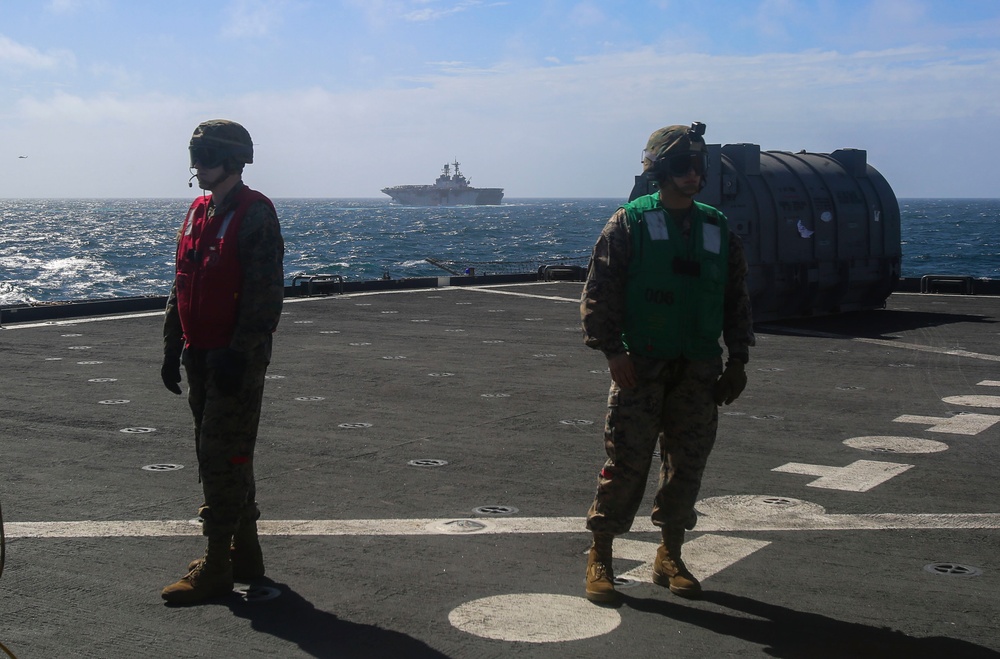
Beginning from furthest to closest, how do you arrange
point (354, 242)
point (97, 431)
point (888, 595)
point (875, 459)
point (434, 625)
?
point (354, 242) → point (97, 431) → point (875, 459) → point (888, 595) → point (434, 625)

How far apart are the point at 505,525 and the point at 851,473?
105 inches

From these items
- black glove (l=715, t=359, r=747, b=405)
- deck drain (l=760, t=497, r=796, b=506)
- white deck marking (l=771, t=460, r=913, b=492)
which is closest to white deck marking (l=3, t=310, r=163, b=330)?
white deck marking (l=771, t=460, r=913, b=492)

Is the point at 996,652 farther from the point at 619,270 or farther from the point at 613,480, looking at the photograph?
the point at 619,270

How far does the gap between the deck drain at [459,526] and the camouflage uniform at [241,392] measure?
49.4 inches

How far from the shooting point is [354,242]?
102m

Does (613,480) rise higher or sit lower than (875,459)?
higher

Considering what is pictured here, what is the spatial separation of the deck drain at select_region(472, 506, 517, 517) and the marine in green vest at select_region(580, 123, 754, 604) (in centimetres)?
143

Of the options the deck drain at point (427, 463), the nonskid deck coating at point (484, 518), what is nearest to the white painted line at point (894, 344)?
the nonskid deck coating at point (484, 518)

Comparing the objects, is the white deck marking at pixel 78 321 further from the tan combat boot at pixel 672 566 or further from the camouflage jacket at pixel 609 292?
the tan combat boot at pixel 672 566

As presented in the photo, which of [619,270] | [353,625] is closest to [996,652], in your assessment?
[619,270]

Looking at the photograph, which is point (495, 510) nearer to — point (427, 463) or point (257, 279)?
point (427, 463)

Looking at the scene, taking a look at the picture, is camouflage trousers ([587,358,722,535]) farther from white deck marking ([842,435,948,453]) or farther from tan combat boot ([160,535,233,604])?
white deck marking ([842,435,948,453])

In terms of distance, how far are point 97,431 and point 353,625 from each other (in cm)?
511

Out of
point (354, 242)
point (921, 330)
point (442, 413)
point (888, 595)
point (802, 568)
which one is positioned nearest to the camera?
point (888, 595)
